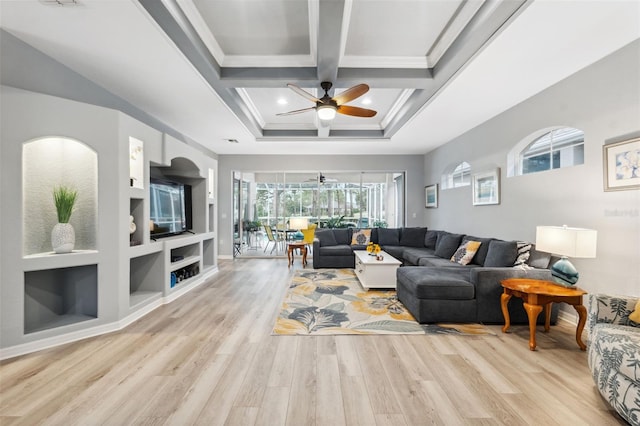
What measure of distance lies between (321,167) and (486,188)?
4.05 metres

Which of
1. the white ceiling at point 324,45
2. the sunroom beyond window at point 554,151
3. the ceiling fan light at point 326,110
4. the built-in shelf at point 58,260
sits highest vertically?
the white ceiling at point 324,45

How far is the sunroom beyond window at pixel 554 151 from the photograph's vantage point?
10.4 ft

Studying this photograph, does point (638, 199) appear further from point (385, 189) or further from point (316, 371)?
point (385, 189)

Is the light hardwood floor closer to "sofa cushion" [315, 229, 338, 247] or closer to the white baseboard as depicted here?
the white baseboard

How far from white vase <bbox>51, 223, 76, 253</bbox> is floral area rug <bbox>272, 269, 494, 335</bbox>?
2.25m

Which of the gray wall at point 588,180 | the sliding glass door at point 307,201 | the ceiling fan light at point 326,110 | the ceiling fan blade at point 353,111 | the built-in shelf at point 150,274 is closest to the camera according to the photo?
the gray wall at point 588,180

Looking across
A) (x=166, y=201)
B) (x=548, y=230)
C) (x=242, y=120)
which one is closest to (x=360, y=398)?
(x=548, y=230)

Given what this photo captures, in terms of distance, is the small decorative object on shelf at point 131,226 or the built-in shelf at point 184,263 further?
the built-in shelf at point 184,263

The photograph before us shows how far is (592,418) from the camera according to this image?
1694 millimetres

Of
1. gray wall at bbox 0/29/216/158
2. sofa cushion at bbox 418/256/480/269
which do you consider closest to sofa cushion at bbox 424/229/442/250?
sofa cushion at bbox 418/256/480/269

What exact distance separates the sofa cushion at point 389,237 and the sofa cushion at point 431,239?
0.63 m

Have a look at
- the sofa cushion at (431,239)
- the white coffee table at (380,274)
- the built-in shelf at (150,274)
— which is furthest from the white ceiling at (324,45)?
the sofa cushion at (431,239)

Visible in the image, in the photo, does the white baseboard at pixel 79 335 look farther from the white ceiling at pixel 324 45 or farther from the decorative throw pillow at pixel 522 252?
the decorative throw pillow at pixel 522 252

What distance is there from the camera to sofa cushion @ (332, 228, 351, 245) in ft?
21.3
